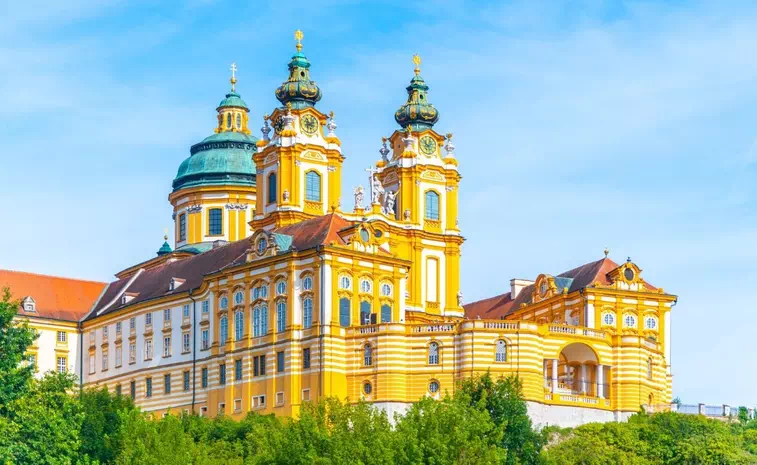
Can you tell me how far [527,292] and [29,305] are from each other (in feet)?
119

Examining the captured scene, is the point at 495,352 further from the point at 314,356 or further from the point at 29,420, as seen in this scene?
the point at 29,420

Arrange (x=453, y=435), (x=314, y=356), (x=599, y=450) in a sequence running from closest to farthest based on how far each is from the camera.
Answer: (x=453, y=435) → (x=599, y=450) → (x=314, y=356)

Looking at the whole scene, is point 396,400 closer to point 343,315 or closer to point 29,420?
point 343,315

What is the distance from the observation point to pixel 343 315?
128625 millimetres

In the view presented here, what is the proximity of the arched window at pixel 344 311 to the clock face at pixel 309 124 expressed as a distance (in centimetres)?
1831

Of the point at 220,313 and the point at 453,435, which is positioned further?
the point at 220,313

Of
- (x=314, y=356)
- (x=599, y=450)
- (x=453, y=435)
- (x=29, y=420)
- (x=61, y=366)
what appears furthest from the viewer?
(x=61, y=366)

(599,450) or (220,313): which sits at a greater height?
(220,313)

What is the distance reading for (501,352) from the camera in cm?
12612

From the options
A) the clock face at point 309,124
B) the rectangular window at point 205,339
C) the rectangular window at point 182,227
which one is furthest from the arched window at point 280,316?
the rectangular window at point 182,227

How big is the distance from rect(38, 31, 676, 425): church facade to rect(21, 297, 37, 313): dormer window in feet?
13.0

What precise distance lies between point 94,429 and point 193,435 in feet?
19.5

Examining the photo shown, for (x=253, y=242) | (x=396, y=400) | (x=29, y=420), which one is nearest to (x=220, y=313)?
(x=253, y=242)

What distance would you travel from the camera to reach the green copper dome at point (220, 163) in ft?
507
